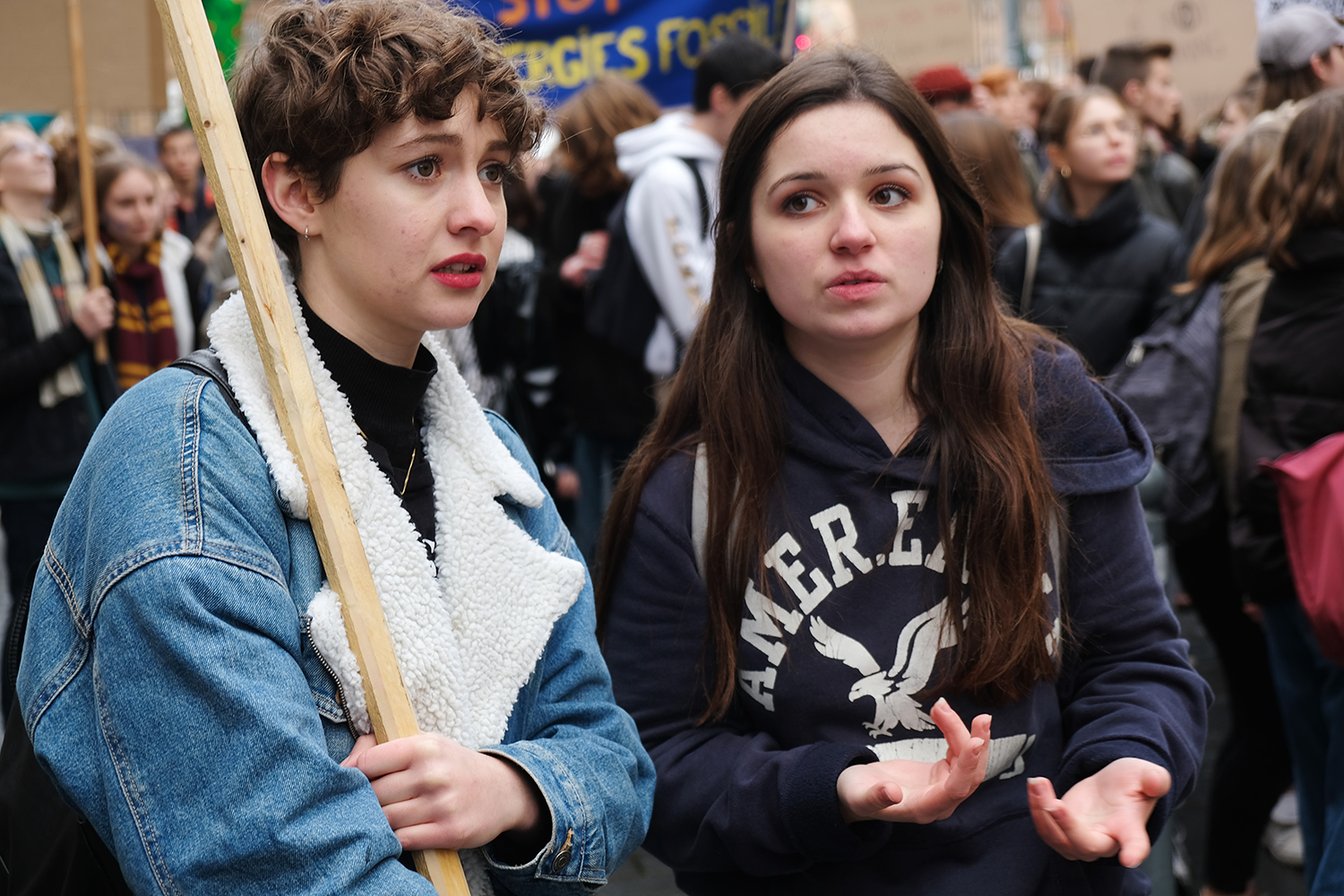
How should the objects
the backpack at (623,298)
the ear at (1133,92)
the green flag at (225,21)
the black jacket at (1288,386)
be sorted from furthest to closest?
the ear at (1133,92), the green flag at (225,21), the backpack at (623,298), the black jacket at (1288,386)

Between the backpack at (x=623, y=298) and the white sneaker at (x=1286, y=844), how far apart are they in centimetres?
274

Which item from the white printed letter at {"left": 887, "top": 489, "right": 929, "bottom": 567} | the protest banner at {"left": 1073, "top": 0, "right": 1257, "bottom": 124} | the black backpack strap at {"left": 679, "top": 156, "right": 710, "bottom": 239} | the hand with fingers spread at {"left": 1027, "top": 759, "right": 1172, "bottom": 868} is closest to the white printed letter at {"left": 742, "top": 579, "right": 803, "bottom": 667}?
the white printed letter at {"left": 887, "top": 489, "right": 929, "bottom": 567}

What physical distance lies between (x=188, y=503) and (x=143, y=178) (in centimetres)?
472

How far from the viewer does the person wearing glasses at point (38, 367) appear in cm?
473

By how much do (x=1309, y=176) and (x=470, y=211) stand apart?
2.38 m

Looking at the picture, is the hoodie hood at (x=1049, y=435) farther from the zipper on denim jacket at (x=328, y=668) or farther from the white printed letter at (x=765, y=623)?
the zipper on denim jacket at (x=328, y=668)

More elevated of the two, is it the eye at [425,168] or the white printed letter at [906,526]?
the eye at [425,168]

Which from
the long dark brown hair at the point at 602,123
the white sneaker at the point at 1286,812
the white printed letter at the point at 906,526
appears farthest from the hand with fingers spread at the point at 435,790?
the long dark brown hair at the point at 602,123

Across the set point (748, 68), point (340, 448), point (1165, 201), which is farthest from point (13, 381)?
point (1165, 201)

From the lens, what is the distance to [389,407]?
1646mm

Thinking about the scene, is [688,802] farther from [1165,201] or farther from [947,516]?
[1165,201]

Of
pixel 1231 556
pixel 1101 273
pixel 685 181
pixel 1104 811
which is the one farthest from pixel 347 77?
pixel 1101 273

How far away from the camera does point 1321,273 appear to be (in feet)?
10.3

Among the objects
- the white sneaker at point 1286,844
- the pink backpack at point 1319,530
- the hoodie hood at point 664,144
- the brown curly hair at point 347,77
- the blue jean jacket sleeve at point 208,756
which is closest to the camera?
the blue jean jacket sleeve at point 208,756
